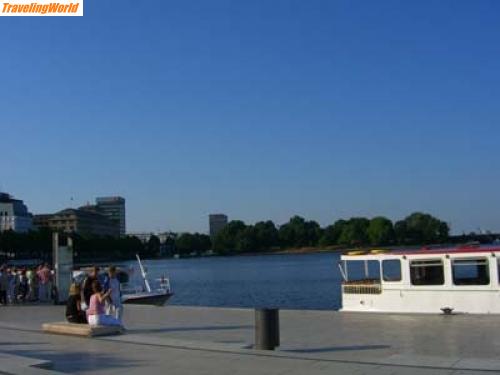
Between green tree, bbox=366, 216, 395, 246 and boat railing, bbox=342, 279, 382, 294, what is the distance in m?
160

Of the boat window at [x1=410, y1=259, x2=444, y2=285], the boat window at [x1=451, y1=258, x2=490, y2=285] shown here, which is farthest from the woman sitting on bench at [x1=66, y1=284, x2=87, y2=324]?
the boat window at [x1=451, y1=258, x2=490, y2=285]

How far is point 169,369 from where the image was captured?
14422mm

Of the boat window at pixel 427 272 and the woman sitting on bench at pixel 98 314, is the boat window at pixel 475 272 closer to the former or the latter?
the boat window at pixel 427 272

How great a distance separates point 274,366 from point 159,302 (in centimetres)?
3174

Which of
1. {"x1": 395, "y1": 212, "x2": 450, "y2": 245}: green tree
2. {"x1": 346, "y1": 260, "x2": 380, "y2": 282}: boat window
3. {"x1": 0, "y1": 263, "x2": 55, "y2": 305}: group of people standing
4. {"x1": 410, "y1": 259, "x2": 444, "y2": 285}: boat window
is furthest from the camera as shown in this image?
{"x1": 395, "y1": 212, "x2": 450, "y2": 245}: green tree

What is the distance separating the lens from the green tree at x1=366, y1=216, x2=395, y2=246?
631 ft

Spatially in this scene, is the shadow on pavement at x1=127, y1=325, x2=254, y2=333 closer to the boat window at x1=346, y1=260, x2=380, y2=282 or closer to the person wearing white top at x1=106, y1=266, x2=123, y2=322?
the person wearing white top at x1=106, y1=266, x2=123, y2=322

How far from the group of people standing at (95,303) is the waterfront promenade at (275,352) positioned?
0.86 meters

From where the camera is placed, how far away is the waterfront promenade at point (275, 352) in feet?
46.7

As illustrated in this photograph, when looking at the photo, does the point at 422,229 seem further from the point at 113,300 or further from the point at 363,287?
the point at 113,300

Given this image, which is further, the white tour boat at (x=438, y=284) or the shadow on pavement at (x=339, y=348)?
the white tour boat at (x=438, y=284)

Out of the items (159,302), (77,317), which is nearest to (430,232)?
(159,302)

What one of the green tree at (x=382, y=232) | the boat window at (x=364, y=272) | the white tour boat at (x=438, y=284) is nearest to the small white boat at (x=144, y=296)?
the boat window at (x=364, y=272)

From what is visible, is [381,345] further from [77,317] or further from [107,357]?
[77,317]
